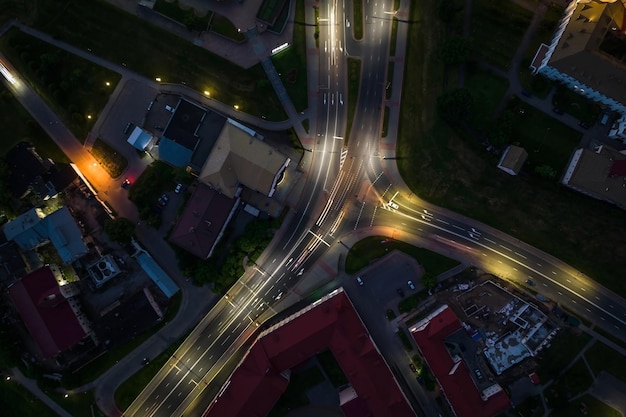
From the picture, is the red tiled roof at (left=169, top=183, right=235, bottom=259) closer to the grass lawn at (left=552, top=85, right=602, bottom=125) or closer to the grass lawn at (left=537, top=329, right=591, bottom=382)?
the grass lawn at (left=552, top=85, right=602, bottom=125)

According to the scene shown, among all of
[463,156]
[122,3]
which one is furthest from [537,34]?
[122,3]

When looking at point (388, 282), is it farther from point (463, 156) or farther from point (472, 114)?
point (472, 114)

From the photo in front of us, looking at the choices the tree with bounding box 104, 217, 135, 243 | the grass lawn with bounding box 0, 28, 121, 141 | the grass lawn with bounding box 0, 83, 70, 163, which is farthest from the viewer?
the grass lawn with bounding box 0, 83, 70, 163

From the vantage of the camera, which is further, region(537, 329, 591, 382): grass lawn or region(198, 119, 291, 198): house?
region(537, 329, 591, 382): grass lawn

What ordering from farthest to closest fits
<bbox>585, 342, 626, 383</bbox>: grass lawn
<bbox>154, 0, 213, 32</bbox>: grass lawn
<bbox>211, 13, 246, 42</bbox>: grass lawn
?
<bbox>211, 13, 246, 42</bbox>: grass lawn < <bbox>154, 0, 213, 32</bbox>: grass lawn < <bbox>585, 342, 626, 383</bbox>: grass lawn

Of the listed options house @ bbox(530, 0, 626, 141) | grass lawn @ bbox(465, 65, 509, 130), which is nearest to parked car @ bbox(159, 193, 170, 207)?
grass lawn @ bbox(465, 65, 509, 130)

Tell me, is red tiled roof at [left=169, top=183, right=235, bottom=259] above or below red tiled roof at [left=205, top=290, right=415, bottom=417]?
above

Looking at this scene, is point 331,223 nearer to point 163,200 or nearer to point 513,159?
point 163,200

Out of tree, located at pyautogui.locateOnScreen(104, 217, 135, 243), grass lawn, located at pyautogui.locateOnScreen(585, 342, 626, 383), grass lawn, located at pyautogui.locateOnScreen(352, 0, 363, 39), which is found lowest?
tree, located at pyautogui.locateOnScreen(104, 217, 135, 243)
